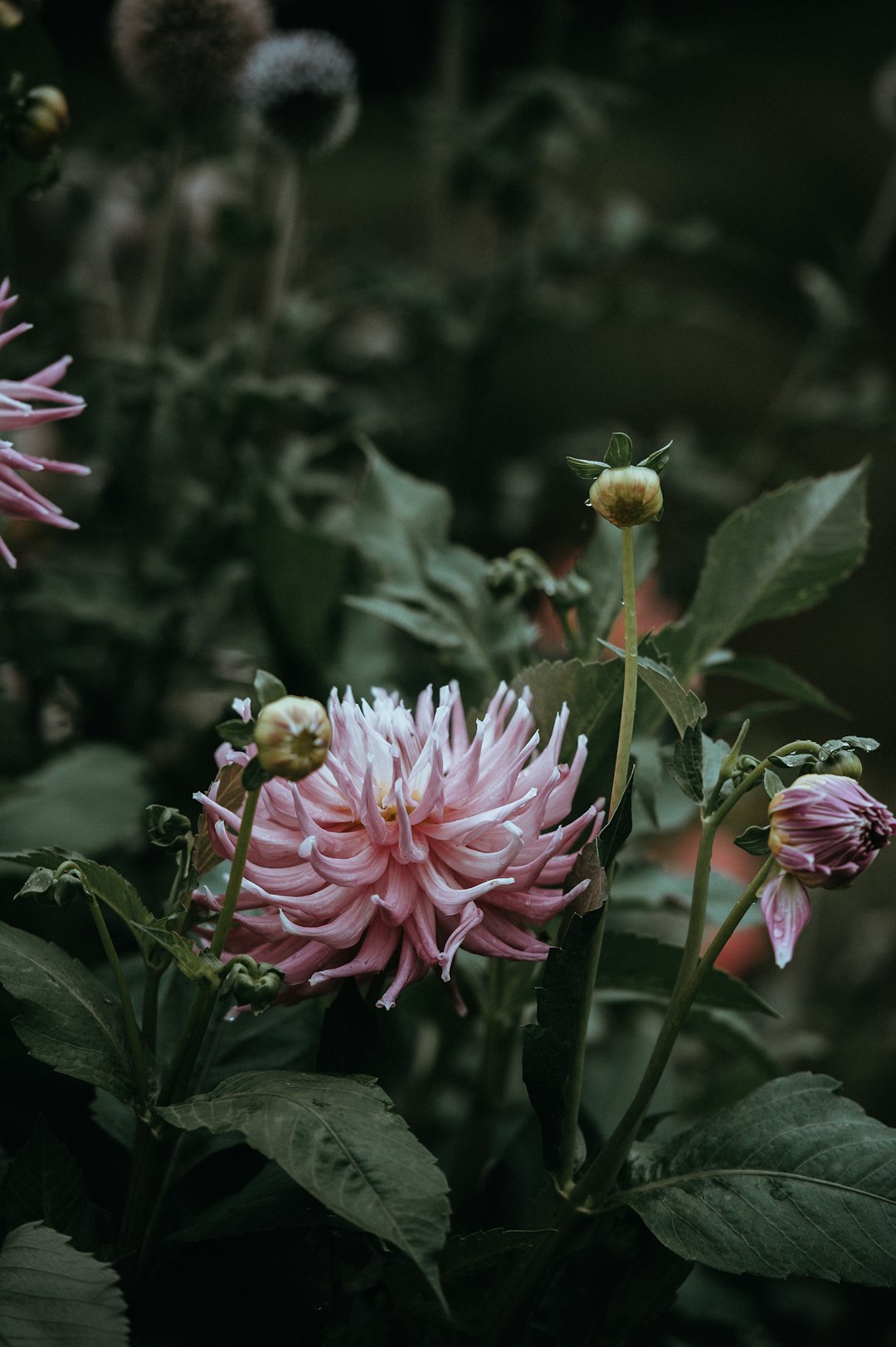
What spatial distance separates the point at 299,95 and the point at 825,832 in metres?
0.60

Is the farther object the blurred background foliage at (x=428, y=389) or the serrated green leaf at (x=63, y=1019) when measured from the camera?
the blurred background foliage at (x=428, y=389)

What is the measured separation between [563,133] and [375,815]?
82cm

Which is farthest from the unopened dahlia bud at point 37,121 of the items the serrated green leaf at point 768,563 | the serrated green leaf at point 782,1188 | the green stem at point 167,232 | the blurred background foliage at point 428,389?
the serrated green leaf at point 782,1188

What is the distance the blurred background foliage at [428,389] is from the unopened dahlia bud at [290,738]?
0.53 ft

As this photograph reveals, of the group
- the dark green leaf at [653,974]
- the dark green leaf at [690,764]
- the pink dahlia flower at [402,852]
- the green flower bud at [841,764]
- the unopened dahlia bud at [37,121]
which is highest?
the unopened dahlia bud at [37,121]

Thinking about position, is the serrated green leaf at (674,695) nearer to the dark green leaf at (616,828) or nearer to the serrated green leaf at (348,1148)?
the dark green leaf at (616,828)

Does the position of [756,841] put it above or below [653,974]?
above

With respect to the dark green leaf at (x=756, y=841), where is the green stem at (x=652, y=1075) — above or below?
below

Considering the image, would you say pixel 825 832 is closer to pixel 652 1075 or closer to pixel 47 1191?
pixel 652 1075

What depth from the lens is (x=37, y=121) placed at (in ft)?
1.34

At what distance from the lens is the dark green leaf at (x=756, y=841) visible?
0.29 m

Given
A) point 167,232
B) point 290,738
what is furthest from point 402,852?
point 167,232

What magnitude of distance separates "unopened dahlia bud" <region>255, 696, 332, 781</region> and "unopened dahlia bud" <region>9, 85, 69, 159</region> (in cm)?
28

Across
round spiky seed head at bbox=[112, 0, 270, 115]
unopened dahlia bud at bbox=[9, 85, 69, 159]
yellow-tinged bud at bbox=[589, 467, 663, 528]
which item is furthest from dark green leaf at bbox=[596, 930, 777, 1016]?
round spiky seed head at bbox=[112, 0, 270, 115]
